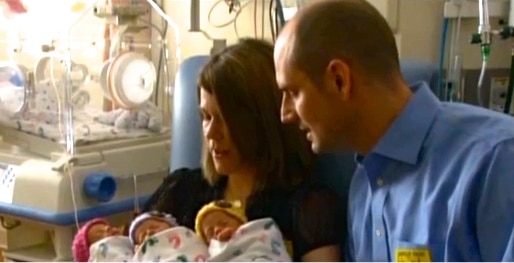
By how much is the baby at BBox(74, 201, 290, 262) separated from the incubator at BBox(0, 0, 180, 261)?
1.64ft

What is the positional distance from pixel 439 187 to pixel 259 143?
515mm

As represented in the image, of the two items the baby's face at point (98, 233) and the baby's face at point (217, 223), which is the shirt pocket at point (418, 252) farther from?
the baby's face at point (98, 233)

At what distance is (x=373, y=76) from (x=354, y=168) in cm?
40

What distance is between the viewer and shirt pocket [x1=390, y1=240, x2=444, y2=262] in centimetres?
140

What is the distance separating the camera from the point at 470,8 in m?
2.37

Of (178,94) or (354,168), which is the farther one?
(178,94)

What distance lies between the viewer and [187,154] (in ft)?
6.88

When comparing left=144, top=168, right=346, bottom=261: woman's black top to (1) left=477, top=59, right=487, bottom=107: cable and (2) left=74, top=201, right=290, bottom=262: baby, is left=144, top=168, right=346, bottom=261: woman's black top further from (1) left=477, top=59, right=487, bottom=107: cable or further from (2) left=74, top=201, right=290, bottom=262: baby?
(1) left=477, top=59, right=487, bottom=107: cable

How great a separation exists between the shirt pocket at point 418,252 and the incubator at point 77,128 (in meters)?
1.04

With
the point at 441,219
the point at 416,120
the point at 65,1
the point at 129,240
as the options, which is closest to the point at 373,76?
the point at 416,120

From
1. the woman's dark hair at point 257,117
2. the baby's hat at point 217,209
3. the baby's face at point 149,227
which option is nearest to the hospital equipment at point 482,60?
the woman's dark hair at point 257,117

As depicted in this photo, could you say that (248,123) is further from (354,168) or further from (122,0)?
(122,0)

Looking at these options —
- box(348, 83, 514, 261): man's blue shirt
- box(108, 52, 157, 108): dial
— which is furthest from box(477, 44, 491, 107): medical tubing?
box(108, 52, 157, 108): dial

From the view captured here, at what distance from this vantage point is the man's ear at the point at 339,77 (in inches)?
55.7
